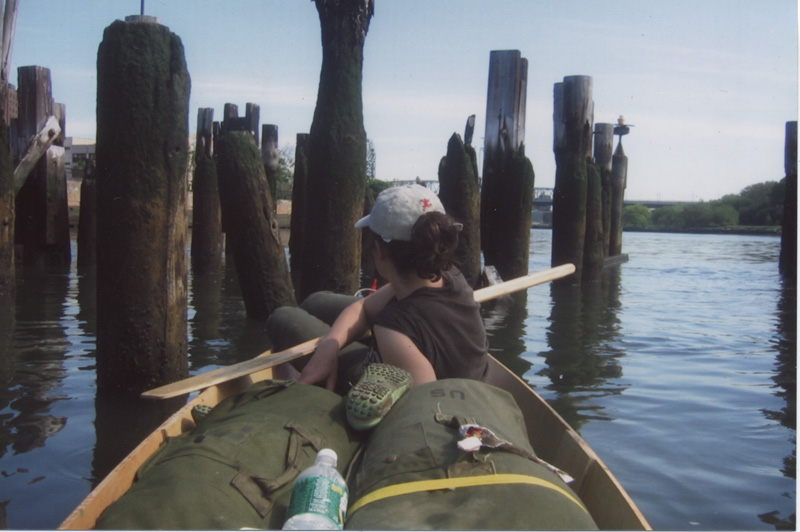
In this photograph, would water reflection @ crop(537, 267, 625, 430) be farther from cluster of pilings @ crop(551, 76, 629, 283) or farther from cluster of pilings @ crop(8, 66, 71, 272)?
cluster of pilings @ crop(8, 66, 71, 272)

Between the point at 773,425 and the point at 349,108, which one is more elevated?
the point at 349,108

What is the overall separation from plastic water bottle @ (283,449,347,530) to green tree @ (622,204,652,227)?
4265 centimetres

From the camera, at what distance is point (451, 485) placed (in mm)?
2225

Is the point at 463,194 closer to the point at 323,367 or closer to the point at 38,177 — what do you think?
the point at 323,367

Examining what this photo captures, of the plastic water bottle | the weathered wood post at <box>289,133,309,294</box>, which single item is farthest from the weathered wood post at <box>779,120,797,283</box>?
the plastic water bottle

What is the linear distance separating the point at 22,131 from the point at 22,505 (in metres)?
9.93

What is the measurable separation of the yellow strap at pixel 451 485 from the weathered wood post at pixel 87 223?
479 inches

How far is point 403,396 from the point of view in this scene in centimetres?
295

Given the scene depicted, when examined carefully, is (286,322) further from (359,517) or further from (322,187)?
(359,517)

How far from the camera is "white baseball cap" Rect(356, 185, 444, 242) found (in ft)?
11.1

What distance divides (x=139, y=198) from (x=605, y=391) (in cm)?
354

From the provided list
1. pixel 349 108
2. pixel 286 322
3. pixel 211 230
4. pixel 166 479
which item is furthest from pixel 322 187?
pixel 211 230

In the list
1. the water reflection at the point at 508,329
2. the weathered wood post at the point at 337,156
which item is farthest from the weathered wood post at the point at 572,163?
the weathered wood post at the point at 337,156

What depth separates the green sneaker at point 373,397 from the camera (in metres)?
2.88
